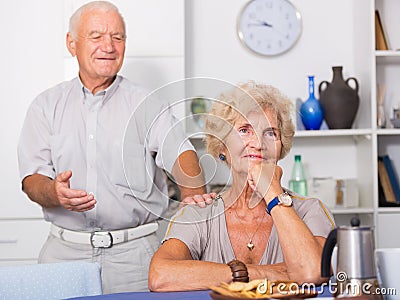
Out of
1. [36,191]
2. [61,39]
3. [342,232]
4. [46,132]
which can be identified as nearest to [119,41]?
[46,132]

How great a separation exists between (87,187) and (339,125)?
139 centimetres

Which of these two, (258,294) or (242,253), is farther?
(242,253)

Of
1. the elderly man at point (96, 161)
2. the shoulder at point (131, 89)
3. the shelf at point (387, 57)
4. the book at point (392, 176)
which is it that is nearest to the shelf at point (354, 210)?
the book at point (392, 176)

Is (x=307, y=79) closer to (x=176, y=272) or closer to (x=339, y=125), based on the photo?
(x=339, y=125)

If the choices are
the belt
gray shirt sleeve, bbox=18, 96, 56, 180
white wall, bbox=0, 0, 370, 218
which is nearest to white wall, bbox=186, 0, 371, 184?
white wall, bbox=0, 0, 370, 218

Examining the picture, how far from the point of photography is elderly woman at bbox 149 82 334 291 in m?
1.91

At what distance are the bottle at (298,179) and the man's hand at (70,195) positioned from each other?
144cm

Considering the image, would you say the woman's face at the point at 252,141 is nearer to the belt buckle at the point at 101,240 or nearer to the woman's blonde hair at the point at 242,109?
the woman's blonde hair at the point at 242,109

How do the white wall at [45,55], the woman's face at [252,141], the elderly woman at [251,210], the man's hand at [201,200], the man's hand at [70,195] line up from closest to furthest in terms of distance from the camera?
the elderly woman at [251,210], the woman's face at [252,141], the man's hand at [201,200], the man's hand at [70,195], the white wall at [45,55]

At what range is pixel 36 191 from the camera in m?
2.61

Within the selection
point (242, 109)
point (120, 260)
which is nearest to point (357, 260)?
point (242, 109)

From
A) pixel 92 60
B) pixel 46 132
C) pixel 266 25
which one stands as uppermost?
pixel 266 25

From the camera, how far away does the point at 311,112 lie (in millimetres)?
3527

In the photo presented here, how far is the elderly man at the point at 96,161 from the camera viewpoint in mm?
2645
